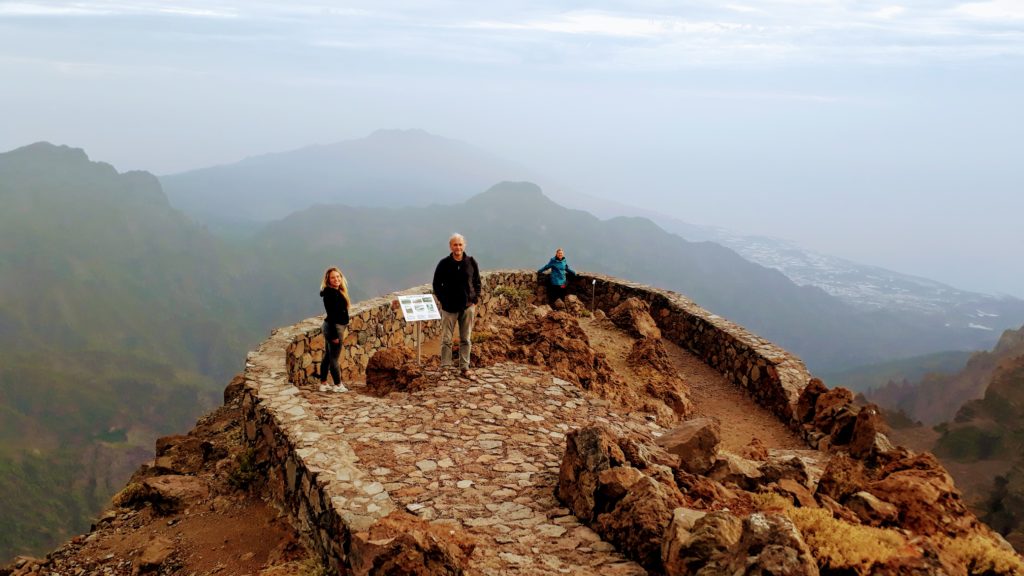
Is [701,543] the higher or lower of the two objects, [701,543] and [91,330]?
the higher

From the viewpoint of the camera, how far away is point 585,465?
6.01 meters

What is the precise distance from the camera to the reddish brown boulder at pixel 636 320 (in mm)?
14766

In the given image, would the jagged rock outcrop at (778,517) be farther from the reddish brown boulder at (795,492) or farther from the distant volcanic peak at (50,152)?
the distant volcanic peak at (50,152)

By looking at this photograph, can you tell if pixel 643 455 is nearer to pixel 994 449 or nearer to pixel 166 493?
pixel 166 493

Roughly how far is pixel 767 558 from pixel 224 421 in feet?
33.3

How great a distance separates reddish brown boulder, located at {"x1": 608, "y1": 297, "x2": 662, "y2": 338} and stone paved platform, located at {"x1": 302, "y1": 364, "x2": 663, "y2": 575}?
17.2 ft

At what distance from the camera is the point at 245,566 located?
21.3 feet

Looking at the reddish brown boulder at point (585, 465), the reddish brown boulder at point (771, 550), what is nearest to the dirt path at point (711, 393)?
the reddish brown boulder at point (585, 465)

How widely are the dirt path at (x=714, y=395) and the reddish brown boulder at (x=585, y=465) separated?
3.83 metres

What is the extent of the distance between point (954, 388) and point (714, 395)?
1925 inches

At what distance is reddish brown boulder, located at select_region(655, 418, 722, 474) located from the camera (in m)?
6.59

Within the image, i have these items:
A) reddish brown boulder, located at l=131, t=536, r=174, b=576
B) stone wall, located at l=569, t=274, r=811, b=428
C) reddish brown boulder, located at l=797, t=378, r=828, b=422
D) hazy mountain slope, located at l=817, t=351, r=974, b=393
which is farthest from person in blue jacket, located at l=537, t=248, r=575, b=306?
hazy mountain slope, located at l=817, t=351, r=974, b=393

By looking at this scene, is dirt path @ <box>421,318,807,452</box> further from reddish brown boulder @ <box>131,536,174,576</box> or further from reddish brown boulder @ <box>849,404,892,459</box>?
reddish brown boulder @ <box>131,536,174,576</box>

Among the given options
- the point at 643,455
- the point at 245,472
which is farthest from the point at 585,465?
the point at 245,472
